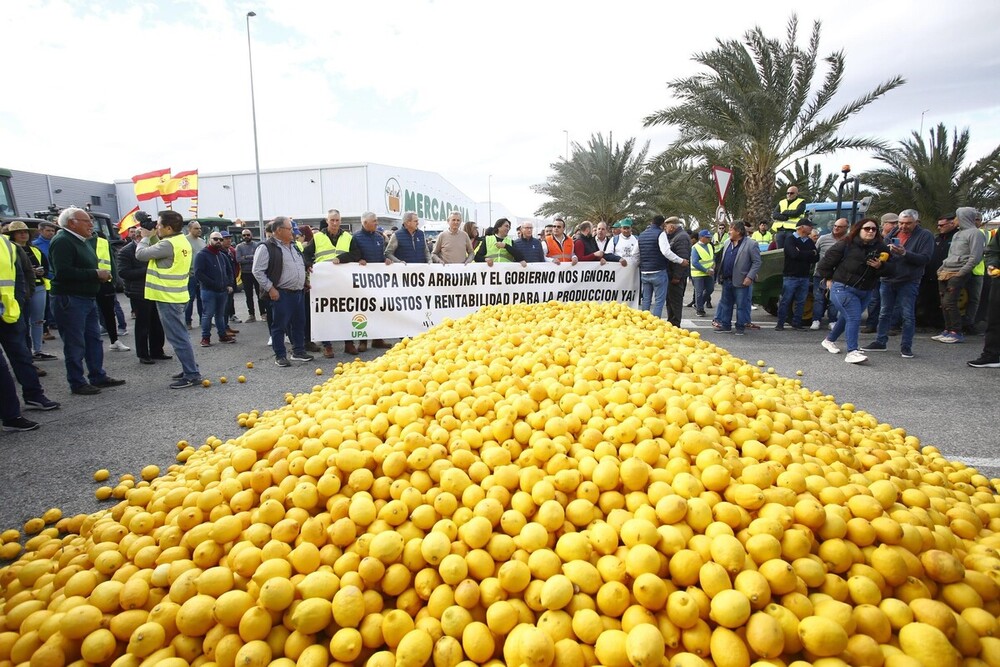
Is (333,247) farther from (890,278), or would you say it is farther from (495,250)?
(890,278)

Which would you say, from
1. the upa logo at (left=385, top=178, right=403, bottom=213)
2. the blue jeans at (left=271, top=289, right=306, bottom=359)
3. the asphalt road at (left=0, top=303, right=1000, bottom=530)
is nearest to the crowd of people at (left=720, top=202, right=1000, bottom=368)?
the asphalt road at (left=0, top=303, right=1000, bottom=530)

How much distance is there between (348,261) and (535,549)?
669 cm

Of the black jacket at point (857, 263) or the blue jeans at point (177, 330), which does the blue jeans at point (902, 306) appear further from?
the blue jeans at point (177, 330)

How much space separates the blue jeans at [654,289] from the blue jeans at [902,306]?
10.8 ft

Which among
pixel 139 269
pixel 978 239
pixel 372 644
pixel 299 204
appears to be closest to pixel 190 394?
pixel 139 269

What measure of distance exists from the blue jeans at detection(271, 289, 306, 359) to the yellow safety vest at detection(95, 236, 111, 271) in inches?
132

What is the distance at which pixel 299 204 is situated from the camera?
3688cm

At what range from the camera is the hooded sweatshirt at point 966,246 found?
777cm

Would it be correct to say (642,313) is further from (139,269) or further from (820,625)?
(139,269)

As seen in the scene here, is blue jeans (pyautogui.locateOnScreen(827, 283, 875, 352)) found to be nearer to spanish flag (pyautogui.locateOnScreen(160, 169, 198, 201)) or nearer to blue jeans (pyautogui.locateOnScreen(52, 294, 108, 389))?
blue jeans (pyautogui.locateOnScreen(52, 294, 108, 389))

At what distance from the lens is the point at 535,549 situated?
1.94 m

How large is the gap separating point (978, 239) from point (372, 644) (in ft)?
34.4

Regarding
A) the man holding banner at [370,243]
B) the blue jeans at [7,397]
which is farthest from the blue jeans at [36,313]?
the man holding banner at [370,243]

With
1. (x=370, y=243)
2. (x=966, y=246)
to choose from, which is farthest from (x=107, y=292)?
(x=966, y=246)
